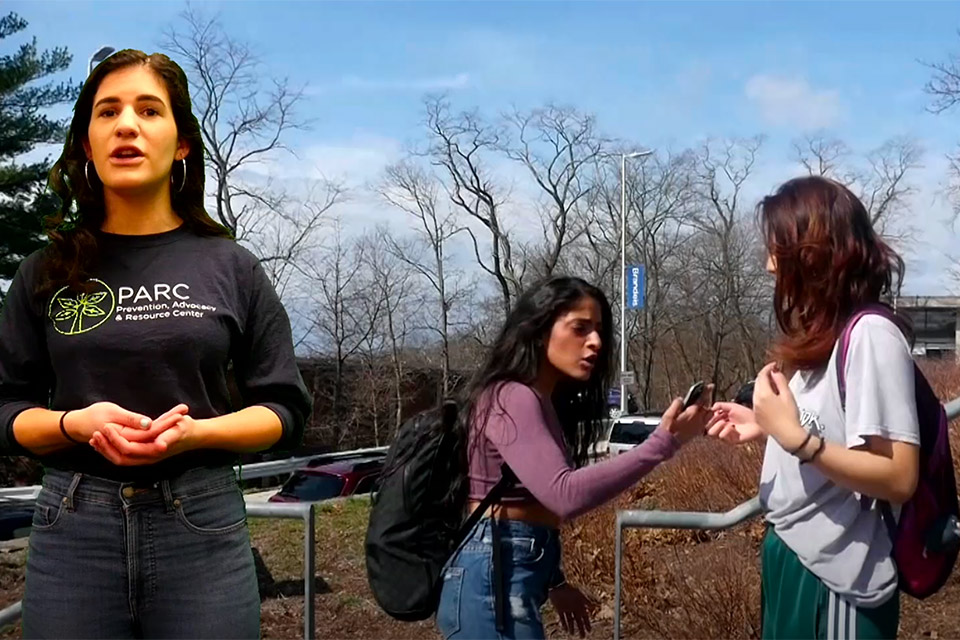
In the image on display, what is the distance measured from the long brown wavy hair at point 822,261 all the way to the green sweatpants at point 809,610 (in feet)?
1.30

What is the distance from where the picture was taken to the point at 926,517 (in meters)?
1.86

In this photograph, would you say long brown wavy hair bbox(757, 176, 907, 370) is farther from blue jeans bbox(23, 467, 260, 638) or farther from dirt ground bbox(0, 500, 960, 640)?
dirt ground bbox(0, 500, 960, 640)

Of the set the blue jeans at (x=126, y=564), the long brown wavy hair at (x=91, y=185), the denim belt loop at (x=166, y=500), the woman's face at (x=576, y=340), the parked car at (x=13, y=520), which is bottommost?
the parked car at (x=13, y=520)

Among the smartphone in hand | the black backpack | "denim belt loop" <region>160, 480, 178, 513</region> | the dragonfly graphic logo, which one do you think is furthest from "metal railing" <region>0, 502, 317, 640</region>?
the smartphone in hand

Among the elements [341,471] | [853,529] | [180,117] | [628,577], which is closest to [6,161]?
[341,471]

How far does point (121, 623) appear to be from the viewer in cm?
198

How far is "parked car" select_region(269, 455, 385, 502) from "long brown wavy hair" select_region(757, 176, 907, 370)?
13130mm

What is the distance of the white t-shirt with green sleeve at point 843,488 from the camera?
70.9 inches

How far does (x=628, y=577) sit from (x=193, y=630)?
3.58 metres

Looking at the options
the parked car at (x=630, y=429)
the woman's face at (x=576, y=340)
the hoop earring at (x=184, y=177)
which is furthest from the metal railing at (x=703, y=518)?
the parked car at (x=630, y=429)

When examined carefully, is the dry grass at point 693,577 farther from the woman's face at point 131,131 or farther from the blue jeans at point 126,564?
the woman's face at point 131,131

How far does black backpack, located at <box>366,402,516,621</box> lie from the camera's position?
7.72 feet

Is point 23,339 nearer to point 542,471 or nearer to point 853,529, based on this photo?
point 542,471

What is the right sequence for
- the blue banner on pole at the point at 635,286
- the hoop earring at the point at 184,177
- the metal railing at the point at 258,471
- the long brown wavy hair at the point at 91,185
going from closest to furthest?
1. the long brown wavy hair at the point at 91,185
2. the hoop earring at the point at 184,177
3. the metal railing at the point at 258,471
4. the blue banner on pole at the point at 635,286
